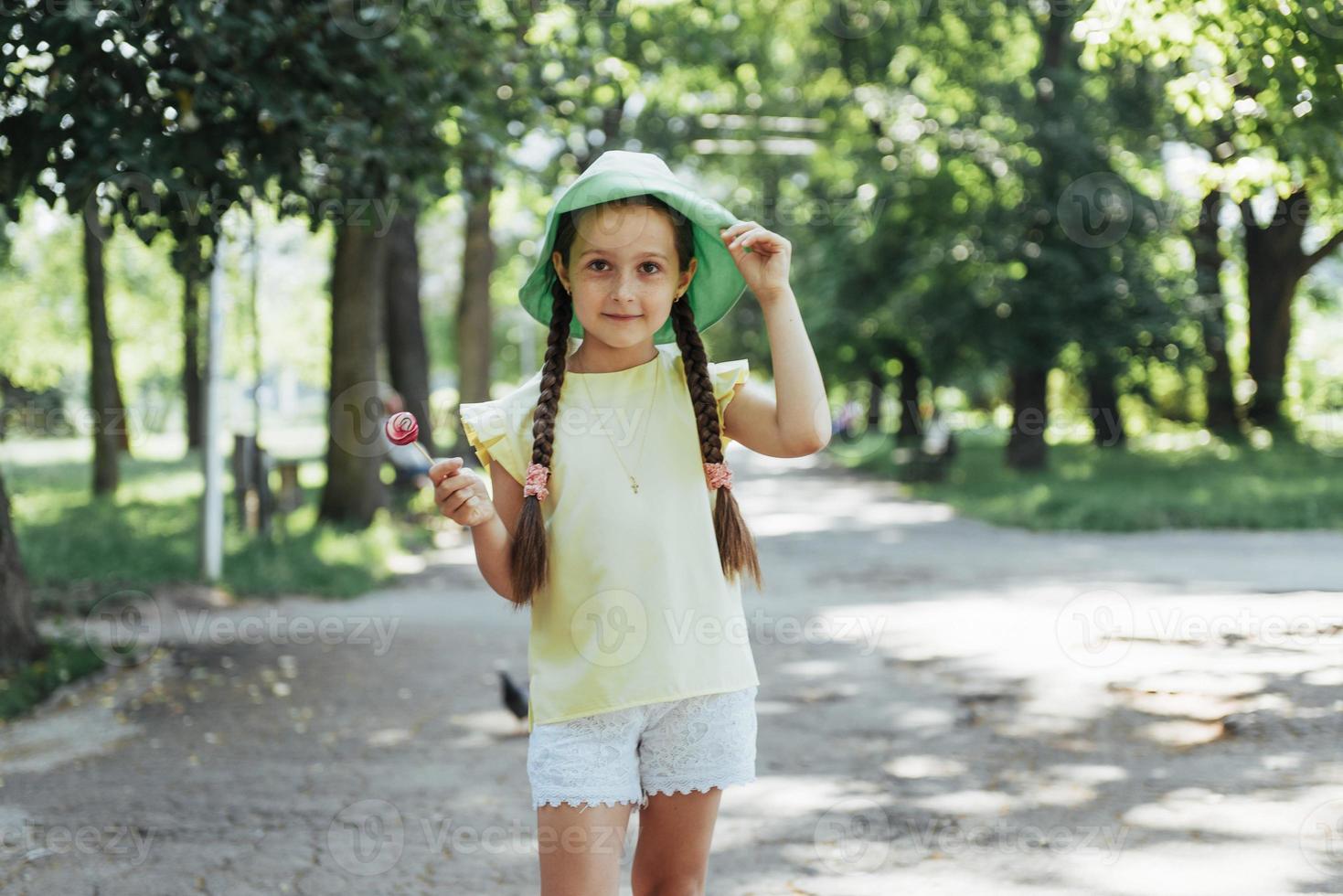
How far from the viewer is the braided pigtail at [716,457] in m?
2.60

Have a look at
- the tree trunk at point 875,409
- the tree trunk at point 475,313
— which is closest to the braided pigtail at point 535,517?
the tree trunk at point 475,313

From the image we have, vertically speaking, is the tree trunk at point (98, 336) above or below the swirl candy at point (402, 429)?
above

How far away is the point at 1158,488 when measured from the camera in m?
16.2

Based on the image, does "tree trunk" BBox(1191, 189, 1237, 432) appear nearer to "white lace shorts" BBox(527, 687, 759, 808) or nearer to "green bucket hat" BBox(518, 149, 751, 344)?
"green bucket hat" BBox(518, 149, 751, 344)

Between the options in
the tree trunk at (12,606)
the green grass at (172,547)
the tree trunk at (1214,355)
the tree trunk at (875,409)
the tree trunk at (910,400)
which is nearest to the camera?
the tree trunk at (12,606)

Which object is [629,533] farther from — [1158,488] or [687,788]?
[1158,488]

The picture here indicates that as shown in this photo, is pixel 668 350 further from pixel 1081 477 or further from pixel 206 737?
pixel 1081 477

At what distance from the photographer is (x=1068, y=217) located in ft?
62.2

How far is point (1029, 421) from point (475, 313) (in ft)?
29.0

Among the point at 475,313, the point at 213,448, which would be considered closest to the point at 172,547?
the point at 213,448

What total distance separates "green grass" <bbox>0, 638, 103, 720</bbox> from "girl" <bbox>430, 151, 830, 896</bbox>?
4.95 m

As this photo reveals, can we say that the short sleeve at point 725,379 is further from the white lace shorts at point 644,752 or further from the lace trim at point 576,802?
the lace trim at point 576,802

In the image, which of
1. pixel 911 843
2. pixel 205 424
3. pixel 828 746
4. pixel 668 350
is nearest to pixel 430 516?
pixel 205 424

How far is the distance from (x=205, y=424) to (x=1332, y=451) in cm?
1722
